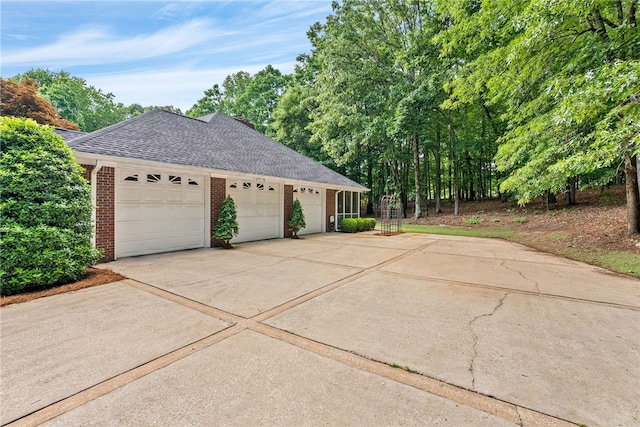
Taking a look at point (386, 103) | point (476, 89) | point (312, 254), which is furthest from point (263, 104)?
point (312, 254)

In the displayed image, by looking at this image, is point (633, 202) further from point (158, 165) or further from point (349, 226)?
point (158, 165)

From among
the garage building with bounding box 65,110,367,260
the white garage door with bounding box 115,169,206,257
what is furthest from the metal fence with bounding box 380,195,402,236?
the white garage door with bounding box 115,169,206,257

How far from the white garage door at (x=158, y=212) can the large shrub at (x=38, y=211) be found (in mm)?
1983

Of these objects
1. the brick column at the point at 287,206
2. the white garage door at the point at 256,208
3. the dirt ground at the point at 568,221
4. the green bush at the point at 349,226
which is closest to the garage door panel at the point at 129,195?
the white garage door at the point at 256,208

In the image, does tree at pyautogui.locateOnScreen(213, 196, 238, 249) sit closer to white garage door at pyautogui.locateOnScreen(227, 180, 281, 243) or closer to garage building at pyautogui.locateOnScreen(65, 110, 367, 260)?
garage building at pyautogui.locateOnScreen(65, 110, 367, 260)

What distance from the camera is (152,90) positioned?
10391mm

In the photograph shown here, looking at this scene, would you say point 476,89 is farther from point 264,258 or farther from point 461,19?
point 264,258

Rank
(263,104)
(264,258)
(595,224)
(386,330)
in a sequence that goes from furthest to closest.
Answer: (263,104) → (595,224) → (264,258) → (386,330)

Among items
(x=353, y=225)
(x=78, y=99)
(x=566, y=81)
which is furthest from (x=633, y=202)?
(x=78, y=99)

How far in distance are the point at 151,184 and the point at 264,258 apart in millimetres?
3697

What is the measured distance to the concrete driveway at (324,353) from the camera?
1.89 m

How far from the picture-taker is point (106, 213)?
6.54 m

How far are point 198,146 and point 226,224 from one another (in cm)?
308

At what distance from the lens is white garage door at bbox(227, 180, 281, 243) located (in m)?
9.78
